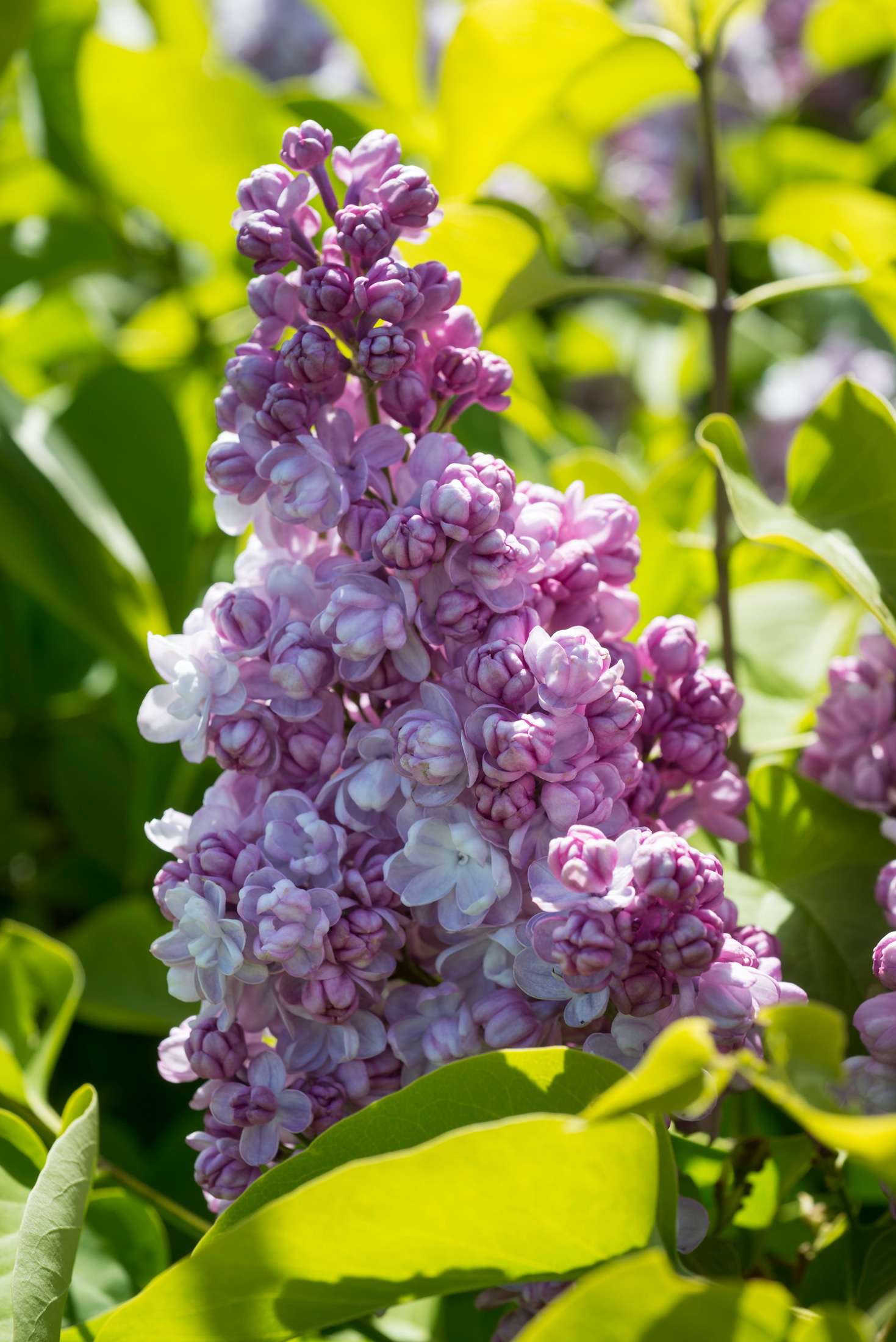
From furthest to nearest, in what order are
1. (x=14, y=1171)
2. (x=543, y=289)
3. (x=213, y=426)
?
(x=213, y=426) → (x=543, y=289) → (x=14, y=1171)

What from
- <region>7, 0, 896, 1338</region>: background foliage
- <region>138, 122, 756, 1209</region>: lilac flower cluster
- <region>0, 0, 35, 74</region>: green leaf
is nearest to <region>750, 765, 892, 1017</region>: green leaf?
<region>7, 0, 896, 1338</region>: background foliage

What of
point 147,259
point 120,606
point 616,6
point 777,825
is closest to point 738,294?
point 616,6

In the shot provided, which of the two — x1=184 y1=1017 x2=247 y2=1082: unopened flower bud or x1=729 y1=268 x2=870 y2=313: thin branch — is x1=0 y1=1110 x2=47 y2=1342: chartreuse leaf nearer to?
x1=184 y1=1017 x2=247 y2=1082: unopened flower bud

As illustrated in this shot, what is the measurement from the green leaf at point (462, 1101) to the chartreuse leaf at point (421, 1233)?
0.09ft

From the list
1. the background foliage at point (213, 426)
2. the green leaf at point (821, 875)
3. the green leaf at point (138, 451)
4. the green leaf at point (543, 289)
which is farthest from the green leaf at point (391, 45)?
the green leaf at point (821, 875)

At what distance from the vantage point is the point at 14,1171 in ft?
1.65

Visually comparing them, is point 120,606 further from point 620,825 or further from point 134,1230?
point 620,825

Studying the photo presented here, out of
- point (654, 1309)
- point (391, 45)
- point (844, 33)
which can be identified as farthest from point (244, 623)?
point (844, 33)

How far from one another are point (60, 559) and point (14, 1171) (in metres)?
0.45

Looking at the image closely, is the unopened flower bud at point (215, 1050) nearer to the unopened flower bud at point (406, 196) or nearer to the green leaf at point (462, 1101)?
the green leaf at point (462, 1101)

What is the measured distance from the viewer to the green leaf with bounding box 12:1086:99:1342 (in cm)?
40

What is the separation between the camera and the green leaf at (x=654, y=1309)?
274 millimetres

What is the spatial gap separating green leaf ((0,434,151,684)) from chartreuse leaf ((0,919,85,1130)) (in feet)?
0.71

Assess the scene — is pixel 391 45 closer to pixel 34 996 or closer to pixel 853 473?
pixel 853 473
